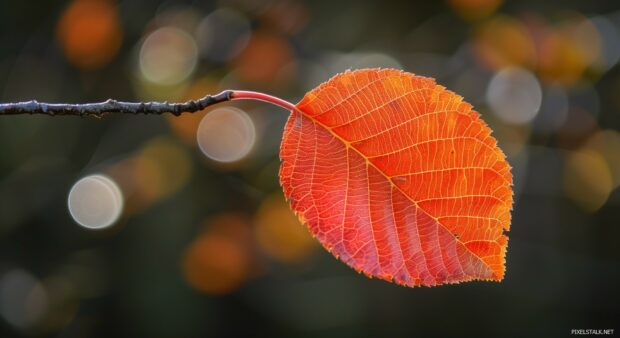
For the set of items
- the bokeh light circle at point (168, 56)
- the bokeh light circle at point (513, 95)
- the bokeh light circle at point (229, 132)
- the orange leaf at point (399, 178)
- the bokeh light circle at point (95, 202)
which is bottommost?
the orange leaf at point (399, 178)

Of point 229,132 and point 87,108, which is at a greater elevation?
point 229,132

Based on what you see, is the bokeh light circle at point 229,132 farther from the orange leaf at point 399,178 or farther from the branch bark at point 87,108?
the branch bark at point 87,108

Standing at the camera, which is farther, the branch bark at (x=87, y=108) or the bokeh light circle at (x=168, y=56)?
the bokeh light circle at (x=168, y=56)

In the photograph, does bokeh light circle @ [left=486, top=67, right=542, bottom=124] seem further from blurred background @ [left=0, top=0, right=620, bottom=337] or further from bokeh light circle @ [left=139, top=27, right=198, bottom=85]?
bokeh light circle @ [left=139, top=27, right=198, bottom=85]

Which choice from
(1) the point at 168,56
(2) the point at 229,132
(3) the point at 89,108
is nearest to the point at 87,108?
(3) the point at 89,108

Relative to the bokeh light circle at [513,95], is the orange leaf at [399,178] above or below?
below

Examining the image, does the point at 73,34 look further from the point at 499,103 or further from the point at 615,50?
the point at 615,50

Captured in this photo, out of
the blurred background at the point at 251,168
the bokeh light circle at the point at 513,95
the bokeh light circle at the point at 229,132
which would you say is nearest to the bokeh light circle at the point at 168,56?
the blurred background at the point at 251,168

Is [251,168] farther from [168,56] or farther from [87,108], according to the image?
[87,108]
